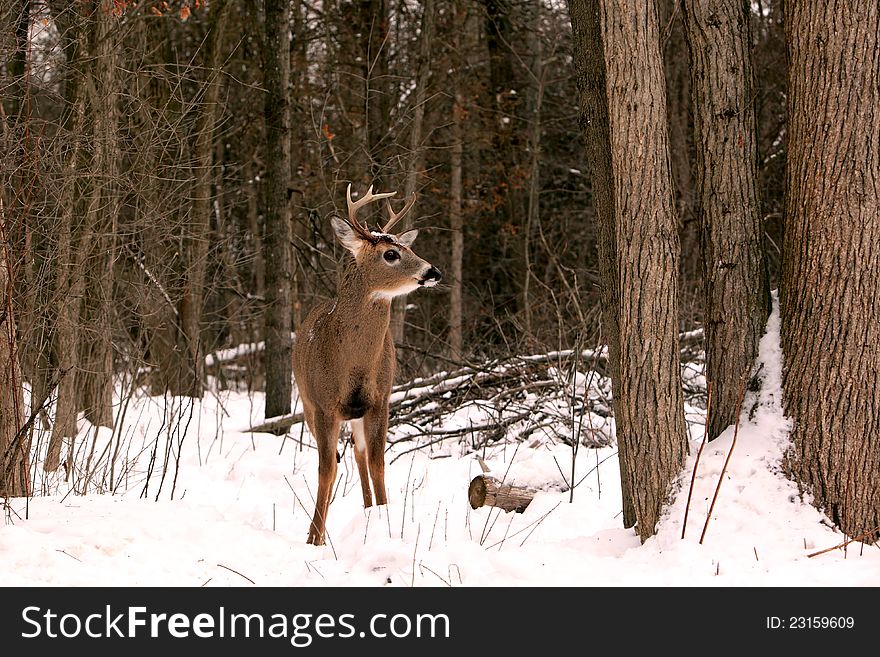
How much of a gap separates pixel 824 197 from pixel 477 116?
1510 cm

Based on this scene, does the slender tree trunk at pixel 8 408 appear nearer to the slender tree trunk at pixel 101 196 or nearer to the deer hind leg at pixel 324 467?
the deer hind leg at pixel 324 467

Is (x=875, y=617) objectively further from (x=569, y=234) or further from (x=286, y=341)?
(x=569, y=234)

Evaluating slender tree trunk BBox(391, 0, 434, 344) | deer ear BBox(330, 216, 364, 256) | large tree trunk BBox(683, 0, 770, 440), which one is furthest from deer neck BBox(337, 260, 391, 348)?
slender tree trunk BBox(391, 0, 434, 344)

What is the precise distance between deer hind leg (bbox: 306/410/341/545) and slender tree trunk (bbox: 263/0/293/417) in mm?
4864

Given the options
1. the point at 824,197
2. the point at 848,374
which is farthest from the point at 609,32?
the point at 848,374

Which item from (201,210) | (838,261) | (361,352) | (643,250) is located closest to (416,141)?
(201,210)

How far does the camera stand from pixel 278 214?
35.8 feet

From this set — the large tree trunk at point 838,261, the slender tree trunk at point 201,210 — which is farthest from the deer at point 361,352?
the slender tree trunk at point 201,210

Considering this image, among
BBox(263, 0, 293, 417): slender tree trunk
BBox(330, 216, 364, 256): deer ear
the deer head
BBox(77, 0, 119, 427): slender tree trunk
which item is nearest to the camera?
the deer head

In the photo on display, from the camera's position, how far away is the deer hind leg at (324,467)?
564 centimetres

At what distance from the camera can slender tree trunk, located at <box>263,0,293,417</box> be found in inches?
427

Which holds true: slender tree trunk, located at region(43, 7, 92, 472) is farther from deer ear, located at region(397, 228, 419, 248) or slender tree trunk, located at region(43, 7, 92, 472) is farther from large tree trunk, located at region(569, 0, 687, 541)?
large tree trunk, located at region(569, 0, 687, 541)

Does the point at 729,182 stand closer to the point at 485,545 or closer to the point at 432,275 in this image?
the point at 432,275

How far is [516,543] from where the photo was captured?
5.46 metres
